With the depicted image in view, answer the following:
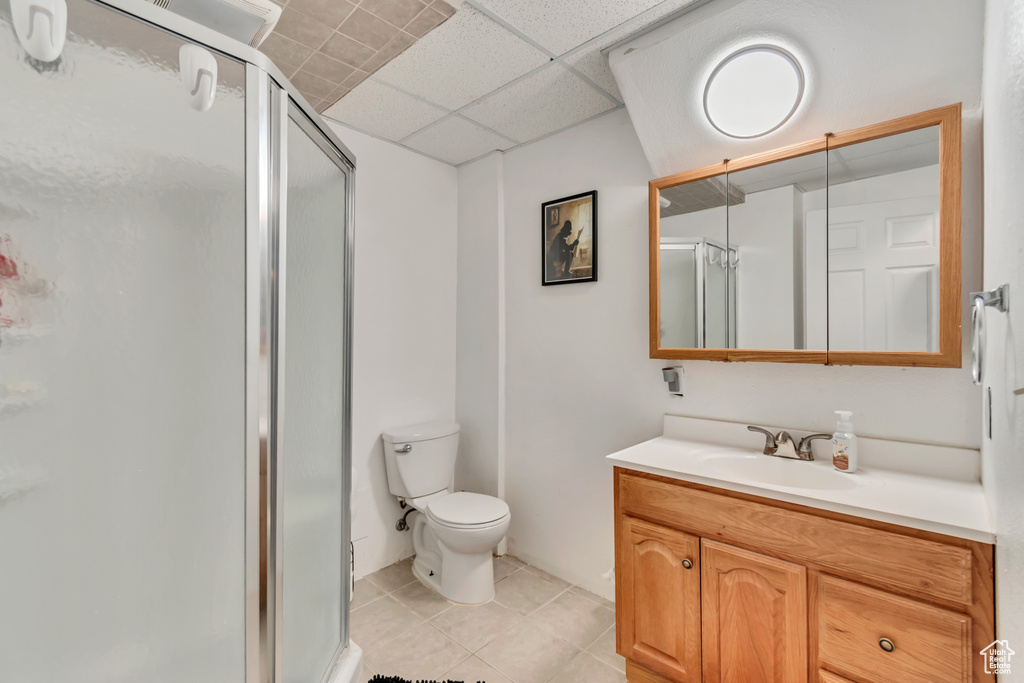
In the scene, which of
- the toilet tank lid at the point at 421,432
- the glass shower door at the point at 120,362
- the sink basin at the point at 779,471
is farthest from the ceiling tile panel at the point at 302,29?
the sink basin at the point at 779,471

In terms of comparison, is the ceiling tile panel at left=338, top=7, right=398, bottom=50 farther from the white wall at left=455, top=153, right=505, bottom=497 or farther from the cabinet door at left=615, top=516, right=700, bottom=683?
the cabinet door at left=615, top=516, right=700, bottom=683

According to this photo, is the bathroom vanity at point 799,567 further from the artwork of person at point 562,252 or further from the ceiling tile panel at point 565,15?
the ceiling tile panel at point 565,15

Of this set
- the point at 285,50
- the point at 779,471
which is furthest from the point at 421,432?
the point at 285,50

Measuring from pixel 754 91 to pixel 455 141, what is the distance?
1.45 m

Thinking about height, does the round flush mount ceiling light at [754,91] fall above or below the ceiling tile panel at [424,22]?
below

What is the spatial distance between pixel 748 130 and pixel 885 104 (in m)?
0.37

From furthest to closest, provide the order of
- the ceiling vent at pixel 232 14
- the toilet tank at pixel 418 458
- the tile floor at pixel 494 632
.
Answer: the toilet tank at pixel 418 458 < the tile floor at pixel 494 632 < the ceiling vent at pixel 232 14

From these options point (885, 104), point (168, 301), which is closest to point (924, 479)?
point (885, 104)

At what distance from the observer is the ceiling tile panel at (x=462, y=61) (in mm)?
1554

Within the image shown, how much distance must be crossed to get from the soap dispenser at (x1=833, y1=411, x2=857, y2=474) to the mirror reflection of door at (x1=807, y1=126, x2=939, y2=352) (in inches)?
9.0

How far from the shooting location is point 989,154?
1091 mm

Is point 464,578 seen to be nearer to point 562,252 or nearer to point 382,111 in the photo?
point 562,252

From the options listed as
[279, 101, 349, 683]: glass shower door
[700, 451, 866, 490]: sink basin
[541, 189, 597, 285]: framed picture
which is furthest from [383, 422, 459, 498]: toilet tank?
[700, 451, 866, 490]: sink basin

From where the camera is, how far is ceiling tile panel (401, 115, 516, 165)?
89.7 inches
